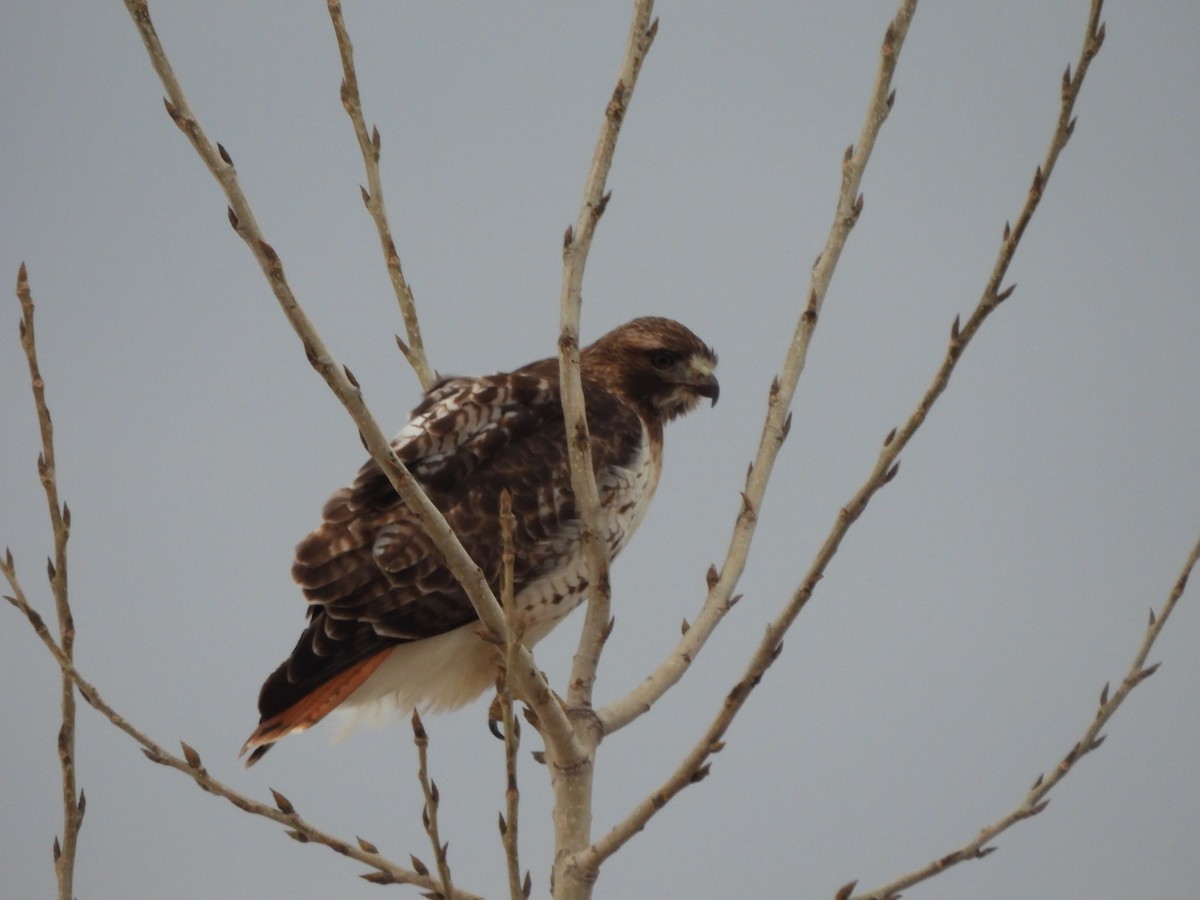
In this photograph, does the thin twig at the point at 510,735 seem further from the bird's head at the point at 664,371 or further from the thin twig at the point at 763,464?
the bird's head at the point at 664,371

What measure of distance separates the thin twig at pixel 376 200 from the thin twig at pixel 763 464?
1315 mm

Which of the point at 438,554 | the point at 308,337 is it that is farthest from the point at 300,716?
the point at 308,337

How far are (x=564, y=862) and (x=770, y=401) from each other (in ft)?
4.14

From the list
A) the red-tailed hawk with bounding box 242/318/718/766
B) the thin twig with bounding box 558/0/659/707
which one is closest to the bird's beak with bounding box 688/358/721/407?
the red-tailed hawk with bounding box 242/318/718/766

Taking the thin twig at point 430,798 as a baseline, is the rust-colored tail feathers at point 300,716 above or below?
above

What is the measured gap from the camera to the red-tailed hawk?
4.03 metres

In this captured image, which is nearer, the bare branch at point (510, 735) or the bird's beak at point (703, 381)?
the bare branch at point (510, 735)

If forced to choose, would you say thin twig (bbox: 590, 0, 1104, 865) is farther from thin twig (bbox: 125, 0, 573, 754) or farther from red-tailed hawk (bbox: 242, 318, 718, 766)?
red-tailed hawk (bbox: 242, 318, 718, 766)

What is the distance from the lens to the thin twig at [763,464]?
3.37m

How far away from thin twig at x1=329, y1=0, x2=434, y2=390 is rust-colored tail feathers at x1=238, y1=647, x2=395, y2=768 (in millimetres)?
1085

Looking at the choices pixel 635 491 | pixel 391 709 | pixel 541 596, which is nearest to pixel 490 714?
pixel 391 709

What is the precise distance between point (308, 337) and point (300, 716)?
1.86 meters

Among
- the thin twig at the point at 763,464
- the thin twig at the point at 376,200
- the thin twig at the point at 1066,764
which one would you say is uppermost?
the thin twig at the point at 376,200

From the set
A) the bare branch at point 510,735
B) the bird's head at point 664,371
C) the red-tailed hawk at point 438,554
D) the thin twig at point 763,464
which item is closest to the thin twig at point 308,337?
the bare branch at point 510,735
